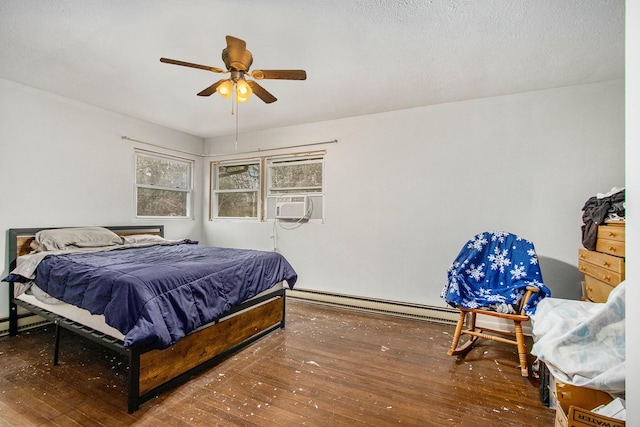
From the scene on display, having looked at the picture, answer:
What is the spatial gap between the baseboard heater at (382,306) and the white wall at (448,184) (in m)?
0.09

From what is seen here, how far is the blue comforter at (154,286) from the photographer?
1698 mm

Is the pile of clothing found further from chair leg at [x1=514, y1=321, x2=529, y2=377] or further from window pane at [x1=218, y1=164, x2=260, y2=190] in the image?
window pane at [x1=218, y1=164, x2=260, y2=190]

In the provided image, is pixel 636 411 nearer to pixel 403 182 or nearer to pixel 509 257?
pixel 509 257

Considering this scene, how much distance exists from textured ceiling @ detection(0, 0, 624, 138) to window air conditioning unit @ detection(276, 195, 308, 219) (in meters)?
1.33

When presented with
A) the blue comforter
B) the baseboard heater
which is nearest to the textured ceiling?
the blue comforter

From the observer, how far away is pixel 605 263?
2035 millimetres

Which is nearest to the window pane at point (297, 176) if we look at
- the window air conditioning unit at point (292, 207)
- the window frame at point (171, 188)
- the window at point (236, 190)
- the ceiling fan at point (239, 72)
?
the window air conditioning unit at point (292, 207)

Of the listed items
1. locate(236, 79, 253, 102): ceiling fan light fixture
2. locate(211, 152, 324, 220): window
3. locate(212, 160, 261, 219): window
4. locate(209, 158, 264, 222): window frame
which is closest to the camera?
locate(236, 79, 253, 102): ceiling fan light fixture

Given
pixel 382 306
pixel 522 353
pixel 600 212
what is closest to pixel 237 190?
pixel 382 306

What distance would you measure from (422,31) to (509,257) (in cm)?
198

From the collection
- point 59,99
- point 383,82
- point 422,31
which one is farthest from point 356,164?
point 59,99

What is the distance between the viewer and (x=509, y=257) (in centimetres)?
259

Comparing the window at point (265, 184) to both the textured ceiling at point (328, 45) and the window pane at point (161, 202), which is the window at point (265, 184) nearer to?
the window pane at point (161, 202)

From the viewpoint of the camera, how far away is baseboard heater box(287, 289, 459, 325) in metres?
3.17
